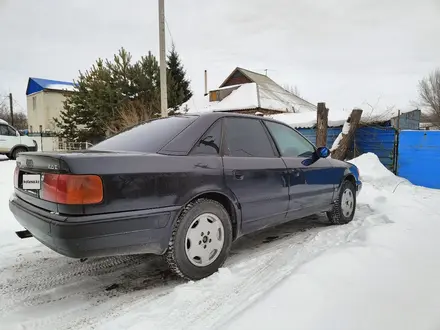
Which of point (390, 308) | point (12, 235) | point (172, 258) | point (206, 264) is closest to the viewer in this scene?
point (390, 308)

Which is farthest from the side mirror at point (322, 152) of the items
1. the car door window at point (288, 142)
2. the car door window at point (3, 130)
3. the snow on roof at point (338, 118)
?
the car door window at point (3, 130)

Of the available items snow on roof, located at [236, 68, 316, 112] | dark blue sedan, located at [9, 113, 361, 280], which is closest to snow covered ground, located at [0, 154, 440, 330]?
dark blue sedan, located at [9, 113, 361, 280]

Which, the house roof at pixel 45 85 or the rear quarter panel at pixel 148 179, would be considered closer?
the rear quarter panel at pixel 148 179

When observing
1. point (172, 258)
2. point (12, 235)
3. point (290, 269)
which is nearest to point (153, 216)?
point (172, 258)

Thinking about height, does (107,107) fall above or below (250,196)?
above

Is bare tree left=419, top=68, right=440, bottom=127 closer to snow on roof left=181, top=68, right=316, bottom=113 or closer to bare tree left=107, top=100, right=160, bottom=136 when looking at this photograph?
snow on roof left=181, top=68, right=316, bottom=113

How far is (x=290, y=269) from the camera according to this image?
107 inches

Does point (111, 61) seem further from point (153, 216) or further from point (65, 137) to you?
point (153, 216)

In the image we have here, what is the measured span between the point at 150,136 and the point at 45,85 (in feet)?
109

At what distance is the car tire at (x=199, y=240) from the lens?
2.41 metres

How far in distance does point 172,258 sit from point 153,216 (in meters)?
0.42

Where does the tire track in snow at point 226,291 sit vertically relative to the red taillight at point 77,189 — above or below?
below

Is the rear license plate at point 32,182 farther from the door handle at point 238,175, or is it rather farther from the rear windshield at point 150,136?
the door handle at point 238,175

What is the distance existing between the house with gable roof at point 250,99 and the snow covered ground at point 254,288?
18.6 metres
